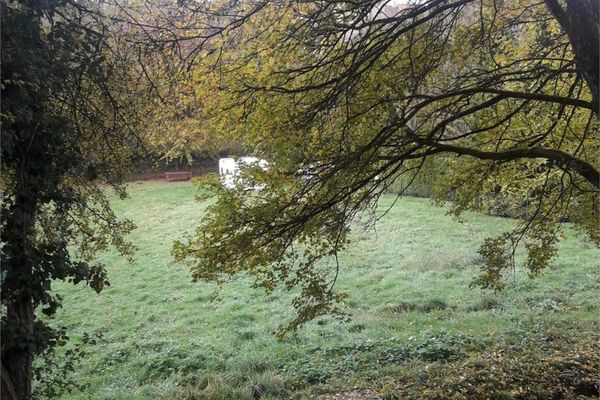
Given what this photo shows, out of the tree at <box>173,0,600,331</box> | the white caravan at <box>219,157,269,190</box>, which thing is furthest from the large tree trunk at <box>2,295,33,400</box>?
the white caravan at <box>219,157,269,190</box>

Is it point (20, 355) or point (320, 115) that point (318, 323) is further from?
point (20, 355)

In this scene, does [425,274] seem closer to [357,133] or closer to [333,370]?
[333,370]

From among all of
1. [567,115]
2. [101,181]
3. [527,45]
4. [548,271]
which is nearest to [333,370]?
[101,181]

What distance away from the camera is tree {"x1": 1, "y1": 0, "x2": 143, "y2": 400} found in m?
2.82

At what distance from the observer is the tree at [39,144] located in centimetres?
282

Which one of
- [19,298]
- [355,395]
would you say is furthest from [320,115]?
[355,395]

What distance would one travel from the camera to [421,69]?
458cm

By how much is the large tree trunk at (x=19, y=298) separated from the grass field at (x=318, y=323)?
1.66 metres

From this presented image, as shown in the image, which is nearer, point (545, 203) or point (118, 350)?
point (545, 203)

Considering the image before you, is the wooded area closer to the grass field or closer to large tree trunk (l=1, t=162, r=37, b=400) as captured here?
large tree trunk (l=1, t=162, r=37, b=400)

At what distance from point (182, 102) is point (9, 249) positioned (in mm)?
2135

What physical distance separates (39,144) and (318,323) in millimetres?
6190

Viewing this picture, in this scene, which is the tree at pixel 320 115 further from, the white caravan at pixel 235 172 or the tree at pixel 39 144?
the tree at pixel 39 144

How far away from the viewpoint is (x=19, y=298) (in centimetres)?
329
